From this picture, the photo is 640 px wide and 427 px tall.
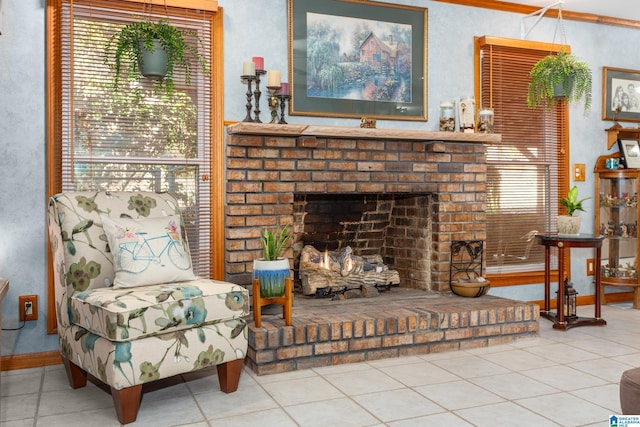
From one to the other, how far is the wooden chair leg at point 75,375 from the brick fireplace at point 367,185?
957mm

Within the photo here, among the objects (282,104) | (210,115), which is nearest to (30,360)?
(210,115)

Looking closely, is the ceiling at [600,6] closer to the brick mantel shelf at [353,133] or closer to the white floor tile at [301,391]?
the brick mantel shelf at [353,133]

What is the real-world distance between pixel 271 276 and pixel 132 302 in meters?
0.82

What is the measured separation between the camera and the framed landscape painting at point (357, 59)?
140 inches

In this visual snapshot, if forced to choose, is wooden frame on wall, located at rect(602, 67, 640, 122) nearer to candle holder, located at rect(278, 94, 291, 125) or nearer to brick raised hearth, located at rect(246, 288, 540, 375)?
brick raised hearth, located at rect(246, 288, 540, 375)

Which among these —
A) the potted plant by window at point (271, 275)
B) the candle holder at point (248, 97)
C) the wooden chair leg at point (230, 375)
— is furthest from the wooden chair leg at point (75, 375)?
the candle holder at point (248, 97)

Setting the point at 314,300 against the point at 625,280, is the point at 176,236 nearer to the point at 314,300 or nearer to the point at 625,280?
the point at 314,300

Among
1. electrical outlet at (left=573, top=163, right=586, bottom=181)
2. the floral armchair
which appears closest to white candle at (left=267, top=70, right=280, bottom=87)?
the floral armchair

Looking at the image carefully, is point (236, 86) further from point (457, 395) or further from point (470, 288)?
point (457, 395)

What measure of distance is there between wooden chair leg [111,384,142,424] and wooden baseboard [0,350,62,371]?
40.9 inches

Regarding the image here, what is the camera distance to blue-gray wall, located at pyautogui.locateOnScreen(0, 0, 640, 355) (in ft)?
9.77

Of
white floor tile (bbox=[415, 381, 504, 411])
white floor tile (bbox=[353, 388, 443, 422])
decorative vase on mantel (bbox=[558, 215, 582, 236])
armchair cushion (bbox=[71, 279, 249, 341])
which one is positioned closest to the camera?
armchair cushion (bbox=[71, 279, 249, 341])

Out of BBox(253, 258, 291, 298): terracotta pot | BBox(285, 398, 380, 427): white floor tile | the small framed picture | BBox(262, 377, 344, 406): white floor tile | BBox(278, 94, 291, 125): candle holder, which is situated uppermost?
BBox(278, 94, 291, 125): candle holder

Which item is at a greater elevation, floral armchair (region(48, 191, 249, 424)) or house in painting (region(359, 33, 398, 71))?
house in painting (region(359, 33, 398, 71))
